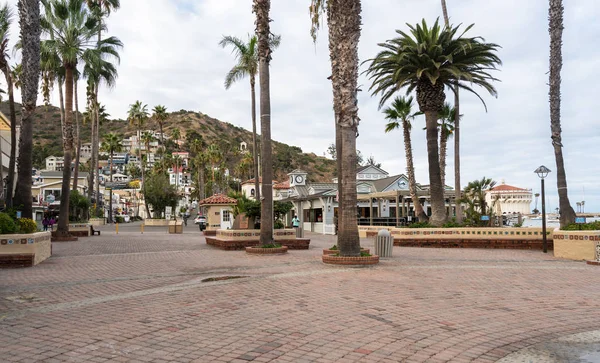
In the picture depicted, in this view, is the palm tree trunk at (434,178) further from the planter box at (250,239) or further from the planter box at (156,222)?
the planter box at (156,222)

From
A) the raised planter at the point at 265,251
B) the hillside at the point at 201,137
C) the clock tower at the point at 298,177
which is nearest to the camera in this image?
the raised planter at the point at 265,251

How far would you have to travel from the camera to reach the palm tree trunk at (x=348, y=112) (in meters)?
12.8

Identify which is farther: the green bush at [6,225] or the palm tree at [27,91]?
the palm tree at [27,91]

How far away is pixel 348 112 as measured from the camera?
42.2 ft

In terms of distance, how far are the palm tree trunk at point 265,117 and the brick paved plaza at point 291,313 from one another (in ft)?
14.5

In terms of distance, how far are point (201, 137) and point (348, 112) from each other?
6189 inches

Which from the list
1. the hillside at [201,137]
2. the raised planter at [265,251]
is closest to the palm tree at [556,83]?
the raised planter at [265,251]

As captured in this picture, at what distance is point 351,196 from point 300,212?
105 ft

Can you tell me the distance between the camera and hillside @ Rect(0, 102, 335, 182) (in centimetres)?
13688

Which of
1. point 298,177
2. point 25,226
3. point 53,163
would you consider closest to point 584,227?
point 25,226

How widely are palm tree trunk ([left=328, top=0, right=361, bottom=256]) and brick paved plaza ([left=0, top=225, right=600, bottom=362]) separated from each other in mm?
1291

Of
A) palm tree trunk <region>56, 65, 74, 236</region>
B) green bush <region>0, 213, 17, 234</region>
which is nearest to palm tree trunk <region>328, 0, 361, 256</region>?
green bush <region>0, 213, 17, 234</region>

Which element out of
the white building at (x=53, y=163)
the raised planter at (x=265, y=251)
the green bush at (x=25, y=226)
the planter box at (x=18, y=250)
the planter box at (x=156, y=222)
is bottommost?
the planter box at (x=156, y=222)

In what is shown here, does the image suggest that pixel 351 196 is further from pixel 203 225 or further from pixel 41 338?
pixel 203 225
